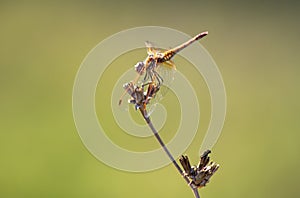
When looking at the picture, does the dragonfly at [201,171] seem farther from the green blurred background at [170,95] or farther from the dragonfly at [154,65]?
the green blurred background at [170,95]

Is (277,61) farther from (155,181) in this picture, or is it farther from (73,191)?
(73,191)

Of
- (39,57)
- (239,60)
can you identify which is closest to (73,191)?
(39,57)

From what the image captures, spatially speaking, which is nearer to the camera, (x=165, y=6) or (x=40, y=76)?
(x=40, y=76)

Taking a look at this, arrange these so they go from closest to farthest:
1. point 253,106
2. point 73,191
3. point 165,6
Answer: point 73,191 < point 253,106 < point 165,6

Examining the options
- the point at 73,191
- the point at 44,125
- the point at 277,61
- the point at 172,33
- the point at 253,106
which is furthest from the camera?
the point at 277,61

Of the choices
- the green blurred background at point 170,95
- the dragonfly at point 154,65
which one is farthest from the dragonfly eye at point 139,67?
the green blurred background at point 170,95

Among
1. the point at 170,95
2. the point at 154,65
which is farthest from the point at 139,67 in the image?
the point at 170,95

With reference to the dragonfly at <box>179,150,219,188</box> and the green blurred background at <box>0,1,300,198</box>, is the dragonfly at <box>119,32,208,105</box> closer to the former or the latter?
the dragonfly at <box>179,150,219,188</box>
